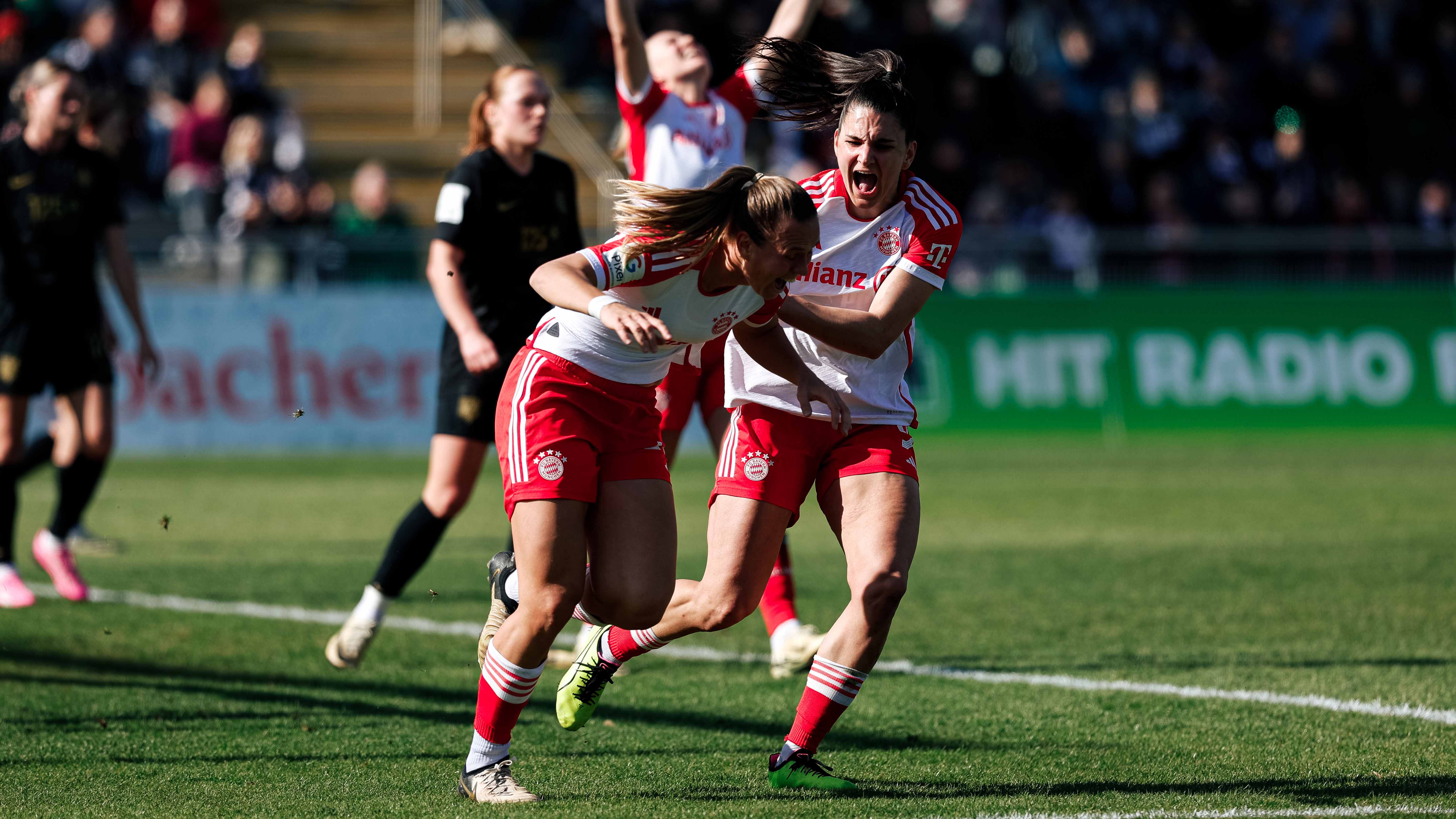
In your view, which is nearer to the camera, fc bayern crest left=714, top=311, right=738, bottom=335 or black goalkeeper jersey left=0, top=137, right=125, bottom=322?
fc bayern crest left=714, top=311, right=738, bottom=335

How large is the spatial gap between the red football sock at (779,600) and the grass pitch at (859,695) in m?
0.26

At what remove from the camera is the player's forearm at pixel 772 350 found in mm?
4867

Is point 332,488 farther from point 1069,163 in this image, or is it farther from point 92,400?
point 1069,163

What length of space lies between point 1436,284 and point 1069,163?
479 cm

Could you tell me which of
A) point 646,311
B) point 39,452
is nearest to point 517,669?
point 646,311

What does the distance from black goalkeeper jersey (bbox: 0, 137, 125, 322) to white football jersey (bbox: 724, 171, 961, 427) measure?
4.74m

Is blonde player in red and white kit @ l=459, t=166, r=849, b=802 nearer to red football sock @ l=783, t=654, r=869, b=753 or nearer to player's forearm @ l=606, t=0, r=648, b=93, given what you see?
red football sock @ l=783, t=654, r=869, b=753

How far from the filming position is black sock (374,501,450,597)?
662cm

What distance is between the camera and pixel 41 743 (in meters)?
5.38

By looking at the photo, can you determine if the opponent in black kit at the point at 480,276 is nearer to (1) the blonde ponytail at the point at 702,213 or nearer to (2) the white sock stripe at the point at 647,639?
(2) the white sock stripe at the point at 647,639

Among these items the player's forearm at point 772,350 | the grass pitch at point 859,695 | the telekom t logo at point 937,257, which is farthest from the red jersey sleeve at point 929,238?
the grass pitch at point 859,695

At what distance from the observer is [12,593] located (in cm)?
819

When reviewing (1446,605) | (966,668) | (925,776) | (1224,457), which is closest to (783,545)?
(966,668)

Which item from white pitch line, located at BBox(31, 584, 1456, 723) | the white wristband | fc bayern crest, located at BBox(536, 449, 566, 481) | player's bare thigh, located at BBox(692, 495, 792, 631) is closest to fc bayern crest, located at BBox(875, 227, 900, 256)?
player's bare thigh, located at BBox(692, 495, 792, 631)
